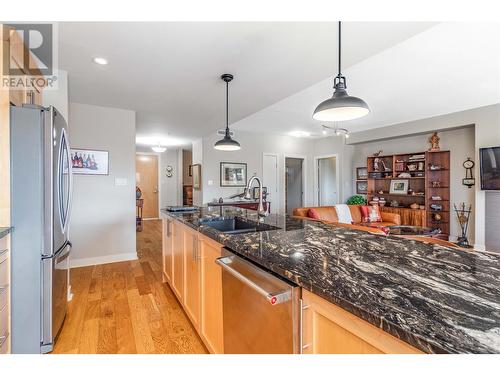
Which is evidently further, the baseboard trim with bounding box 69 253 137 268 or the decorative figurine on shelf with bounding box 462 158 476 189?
the decorative figurine on shelf with bounding box 462 158 476 189

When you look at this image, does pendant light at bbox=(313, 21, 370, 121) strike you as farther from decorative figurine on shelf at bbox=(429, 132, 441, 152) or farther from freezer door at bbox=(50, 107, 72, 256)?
decorative figurine on shelf at bbox=(429, 132, 441, 152)

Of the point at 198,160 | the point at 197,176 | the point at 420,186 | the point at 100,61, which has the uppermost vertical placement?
the point at 100,61

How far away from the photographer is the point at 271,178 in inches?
270

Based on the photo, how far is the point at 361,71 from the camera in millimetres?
2945

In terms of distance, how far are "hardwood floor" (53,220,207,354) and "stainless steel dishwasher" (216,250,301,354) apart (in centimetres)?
72

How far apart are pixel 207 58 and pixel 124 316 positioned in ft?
7.92

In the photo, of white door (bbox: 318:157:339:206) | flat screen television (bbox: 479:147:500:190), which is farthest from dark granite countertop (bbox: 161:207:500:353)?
white door (bbox: 318:157:339:206)

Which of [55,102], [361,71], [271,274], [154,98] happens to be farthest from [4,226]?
[361,71]

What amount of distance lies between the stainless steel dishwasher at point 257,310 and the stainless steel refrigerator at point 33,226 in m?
1.30

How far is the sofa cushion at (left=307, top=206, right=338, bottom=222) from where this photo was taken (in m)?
4.29

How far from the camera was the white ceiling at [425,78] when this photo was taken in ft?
7.63

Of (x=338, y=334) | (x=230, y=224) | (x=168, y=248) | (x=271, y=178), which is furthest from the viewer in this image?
(x=271, y=178)

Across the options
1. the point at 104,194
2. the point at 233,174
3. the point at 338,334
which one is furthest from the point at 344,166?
the point at 338,334

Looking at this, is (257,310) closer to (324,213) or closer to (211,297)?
(211,297)
